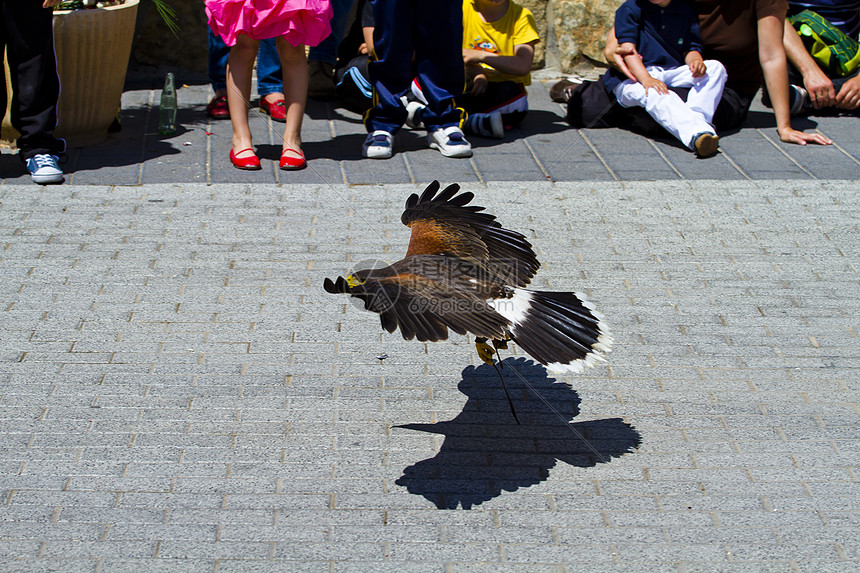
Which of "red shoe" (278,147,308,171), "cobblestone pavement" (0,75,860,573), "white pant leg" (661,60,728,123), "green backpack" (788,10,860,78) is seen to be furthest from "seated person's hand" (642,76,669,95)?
"red shoe" (278,147,308,171)

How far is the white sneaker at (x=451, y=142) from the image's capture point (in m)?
6.58

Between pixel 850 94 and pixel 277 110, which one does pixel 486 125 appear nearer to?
pixel 277 110

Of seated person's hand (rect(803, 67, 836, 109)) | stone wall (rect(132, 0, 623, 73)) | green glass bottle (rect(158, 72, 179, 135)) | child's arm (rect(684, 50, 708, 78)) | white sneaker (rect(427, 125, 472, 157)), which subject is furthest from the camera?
stone wall (rect(132, 0, 623, 73))

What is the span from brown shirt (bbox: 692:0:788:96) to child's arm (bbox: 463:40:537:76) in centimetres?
152

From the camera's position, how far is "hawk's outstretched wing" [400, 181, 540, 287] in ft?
12.7

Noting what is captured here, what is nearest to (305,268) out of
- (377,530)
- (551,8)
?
(377,530)

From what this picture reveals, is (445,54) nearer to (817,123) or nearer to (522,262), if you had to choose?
Answer: (522,262)

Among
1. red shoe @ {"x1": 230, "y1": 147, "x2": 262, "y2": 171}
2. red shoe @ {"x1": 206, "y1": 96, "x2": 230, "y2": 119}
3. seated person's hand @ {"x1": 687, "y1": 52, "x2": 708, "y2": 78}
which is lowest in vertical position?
red shoe @ {"x1": 206, "y1": 96, "x2": 230, "y2": 119}

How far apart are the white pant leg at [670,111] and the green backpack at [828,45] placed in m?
1.65

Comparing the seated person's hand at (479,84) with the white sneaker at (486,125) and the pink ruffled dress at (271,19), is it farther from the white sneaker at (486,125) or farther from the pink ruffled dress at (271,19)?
the pink ruffled dress at (271,19)

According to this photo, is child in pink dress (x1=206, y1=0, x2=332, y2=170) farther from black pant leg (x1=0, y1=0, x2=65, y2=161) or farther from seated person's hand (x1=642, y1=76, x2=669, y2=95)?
seated person's hand (x1=642, y1=76, x2=669, y2=95)

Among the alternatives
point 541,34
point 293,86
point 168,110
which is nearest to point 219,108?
point 168,110

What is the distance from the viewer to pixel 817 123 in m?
7.54

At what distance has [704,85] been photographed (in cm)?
683
